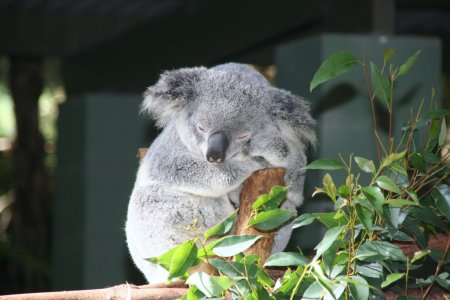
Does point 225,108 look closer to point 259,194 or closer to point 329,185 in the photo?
point 259,194

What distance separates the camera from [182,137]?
9.81 ft

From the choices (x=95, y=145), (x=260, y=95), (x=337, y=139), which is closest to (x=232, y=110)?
(x=260, y=95)

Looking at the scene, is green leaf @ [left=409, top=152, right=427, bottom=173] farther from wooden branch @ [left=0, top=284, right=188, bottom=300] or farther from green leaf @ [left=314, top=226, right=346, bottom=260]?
wooden branch @ [left=0, top=284, right=188, bottom=300]

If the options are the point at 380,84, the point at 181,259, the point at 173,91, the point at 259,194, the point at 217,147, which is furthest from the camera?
the point at 173,91

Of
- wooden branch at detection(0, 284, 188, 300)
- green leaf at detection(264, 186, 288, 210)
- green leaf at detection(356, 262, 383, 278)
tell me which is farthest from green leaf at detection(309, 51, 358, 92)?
wooden branch at detection(0, 284, 188, 300)

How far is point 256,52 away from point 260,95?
440 centimetres

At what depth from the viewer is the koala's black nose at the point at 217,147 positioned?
2.69 m

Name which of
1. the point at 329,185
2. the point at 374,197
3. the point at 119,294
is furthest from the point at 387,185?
the point at 119,294

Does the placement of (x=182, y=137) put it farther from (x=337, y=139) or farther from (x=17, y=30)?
(x=17, y=30)

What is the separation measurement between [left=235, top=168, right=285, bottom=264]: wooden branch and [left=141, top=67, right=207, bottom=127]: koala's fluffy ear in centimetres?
50

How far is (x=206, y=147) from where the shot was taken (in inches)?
109

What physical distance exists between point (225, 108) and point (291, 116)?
0.24 m

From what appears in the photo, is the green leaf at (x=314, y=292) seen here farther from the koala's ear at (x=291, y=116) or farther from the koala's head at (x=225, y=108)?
the koala's ear at (x=291, y=116)

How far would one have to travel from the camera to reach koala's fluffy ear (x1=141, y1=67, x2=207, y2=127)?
2982 mm
